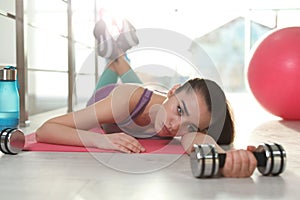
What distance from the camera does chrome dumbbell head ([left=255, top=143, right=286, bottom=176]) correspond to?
1.06m

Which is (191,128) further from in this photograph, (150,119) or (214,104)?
(150,119)

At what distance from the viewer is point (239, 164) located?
1068 mm

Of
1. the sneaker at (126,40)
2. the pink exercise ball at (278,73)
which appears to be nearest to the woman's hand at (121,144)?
the sneaker at (126,40)

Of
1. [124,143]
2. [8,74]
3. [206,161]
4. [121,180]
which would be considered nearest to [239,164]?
[206,161]

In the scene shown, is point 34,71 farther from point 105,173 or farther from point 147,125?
point 105,173

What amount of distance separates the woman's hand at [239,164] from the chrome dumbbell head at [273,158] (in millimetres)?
29

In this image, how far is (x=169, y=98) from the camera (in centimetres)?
147

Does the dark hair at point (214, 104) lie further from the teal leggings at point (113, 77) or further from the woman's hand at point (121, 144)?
the teal leggings at point (113, 77)

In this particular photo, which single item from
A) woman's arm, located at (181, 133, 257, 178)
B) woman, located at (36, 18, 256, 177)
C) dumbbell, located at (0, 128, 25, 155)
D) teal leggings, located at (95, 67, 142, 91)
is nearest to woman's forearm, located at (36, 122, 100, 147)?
woman, located at (36, 18, 256, 177)

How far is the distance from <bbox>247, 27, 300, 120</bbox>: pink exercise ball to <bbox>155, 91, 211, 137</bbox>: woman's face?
1.37 meters

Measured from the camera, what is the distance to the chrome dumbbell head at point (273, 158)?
3.47ft

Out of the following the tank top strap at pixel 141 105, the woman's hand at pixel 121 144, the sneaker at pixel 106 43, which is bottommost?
the woman's hand at pixel 121 144

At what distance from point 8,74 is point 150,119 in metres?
0.67

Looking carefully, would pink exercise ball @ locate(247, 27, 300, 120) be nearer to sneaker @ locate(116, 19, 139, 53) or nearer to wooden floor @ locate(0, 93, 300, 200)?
sneaker @ locate(116, 19, 139, 53)
